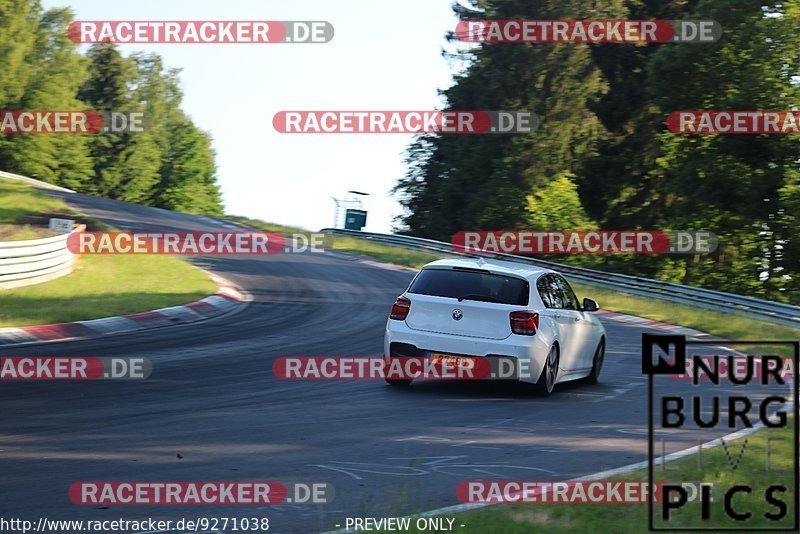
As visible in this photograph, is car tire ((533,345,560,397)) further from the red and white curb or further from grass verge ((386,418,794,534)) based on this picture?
the red and white curb

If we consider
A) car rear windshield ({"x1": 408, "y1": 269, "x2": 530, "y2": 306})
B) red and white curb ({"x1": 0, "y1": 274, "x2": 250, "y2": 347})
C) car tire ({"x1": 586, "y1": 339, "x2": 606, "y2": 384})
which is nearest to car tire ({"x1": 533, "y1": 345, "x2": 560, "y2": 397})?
car rear windshield ({"x1": 408, "y1": 269, "x2": 530, "y2": 306})

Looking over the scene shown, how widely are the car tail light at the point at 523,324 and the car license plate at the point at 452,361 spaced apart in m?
0.61

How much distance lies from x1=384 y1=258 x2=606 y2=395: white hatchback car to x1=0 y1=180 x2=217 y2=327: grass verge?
22.4 ft

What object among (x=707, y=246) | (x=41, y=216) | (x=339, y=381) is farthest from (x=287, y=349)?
(x=707, y=246)

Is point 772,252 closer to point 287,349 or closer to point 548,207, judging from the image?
point 548,207

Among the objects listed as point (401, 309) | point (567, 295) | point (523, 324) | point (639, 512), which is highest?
point (567, 295)

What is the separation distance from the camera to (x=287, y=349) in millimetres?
15203

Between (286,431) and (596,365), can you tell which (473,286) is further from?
(286,431)

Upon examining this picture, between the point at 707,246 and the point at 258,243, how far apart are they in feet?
66.4

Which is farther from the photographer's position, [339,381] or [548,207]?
[548,207]

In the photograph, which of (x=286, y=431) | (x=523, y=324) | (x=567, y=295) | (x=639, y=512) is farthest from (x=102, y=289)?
(x=639, y=512)

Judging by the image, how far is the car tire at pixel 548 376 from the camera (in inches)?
473

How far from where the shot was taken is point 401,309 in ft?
39.6

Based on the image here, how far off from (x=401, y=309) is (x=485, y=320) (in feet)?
3.30
